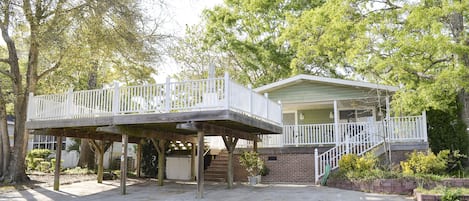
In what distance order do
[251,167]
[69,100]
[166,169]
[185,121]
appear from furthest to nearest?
[166,169]
[251,167]
[69,100]
[185,121]

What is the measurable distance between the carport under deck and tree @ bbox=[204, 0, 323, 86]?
39.1ft

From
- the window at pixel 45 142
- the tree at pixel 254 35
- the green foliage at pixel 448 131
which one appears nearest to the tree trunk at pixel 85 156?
the window at pixel 45 142

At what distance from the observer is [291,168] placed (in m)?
15.5

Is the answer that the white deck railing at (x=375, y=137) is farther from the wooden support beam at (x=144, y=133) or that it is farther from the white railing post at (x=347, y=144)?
the wooden support beam at (x=144, y=133)

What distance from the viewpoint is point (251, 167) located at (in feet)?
48.0

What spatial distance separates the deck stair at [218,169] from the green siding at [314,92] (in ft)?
11.1

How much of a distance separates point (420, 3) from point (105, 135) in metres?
11.8

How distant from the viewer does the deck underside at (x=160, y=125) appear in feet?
33.7

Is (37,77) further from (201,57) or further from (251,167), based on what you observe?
(201,57)

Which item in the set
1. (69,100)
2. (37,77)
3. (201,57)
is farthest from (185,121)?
(201,57)

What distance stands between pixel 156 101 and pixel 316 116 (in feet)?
30.4

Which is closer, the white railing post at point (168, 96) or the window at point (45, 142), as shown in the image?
the white railing post at point (168, 96)

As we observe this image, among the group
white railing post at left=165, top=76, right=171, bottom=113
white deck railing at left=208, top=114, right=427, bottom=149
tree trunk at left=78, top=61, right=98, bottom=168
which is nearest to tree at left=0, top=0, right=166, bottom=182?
tree trunk at left=78, top=61, right=98, bottom=168

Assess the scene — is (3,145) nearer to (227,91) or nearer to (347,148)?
(227,91)
